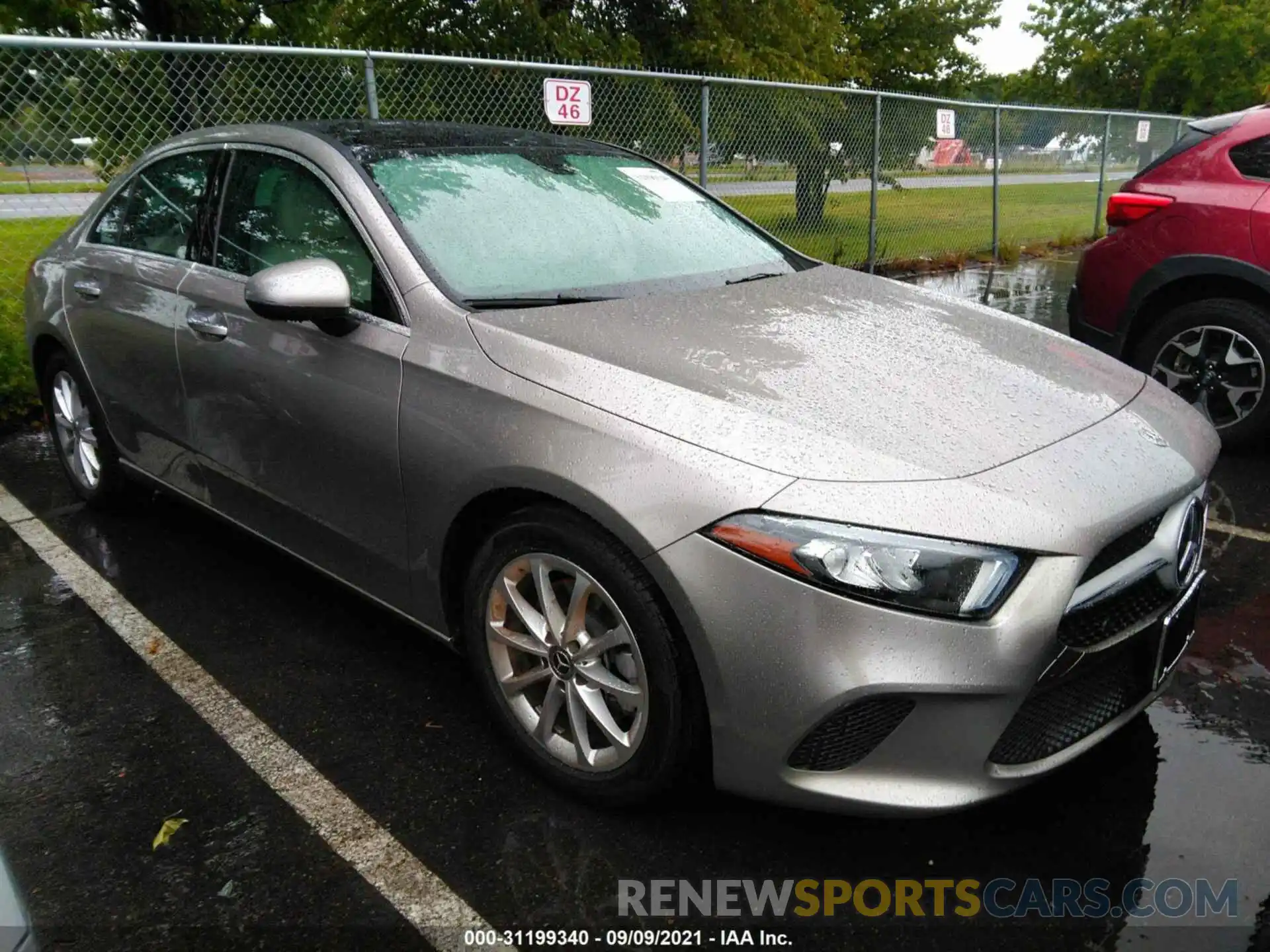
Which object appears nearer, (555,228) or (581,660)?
(581,660)

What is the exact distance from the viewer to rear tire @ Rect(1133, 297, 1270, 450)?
15.5 ft

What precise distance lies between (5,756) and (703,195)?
2847 mm

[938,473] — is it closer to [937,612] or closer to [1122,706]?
[937,612]

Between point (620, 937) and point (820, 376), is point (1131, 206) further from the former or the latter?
point (620, 937)

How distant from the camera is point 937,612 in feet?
6.26

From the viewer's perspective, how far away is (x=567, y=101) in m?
6.89

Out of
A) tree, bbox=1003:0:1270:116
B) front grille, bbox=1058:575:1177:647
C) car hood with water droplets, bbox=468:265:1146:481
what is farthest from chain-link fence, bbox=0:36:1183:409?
tree, bbox=1003:0:1270:116

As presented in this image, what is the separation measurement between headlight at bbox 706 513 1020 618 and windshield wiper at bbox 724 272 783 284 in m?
1.41

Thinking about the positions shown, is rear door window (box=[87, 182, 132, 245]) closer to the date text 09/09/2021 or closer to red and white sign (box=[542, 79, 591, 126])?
the date text 09/09/2021

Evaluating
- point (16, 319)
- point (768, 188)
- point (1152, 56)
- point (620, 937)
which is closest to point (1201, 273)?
point (620, 937)

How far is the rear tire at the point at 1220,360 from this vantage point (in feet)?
15.5

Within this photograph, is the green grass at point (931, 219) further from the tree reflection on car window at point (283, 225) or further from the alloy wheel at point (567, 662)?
the alloy wheel at point (567, 662)

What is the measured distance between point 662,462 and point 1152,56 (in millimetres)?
37169

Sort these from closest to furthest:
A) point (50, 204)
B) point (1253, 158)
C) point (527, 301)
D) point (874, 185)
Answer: point (527, 301) → point (1253, 158) → point (50, 204) → point (874, 185)
